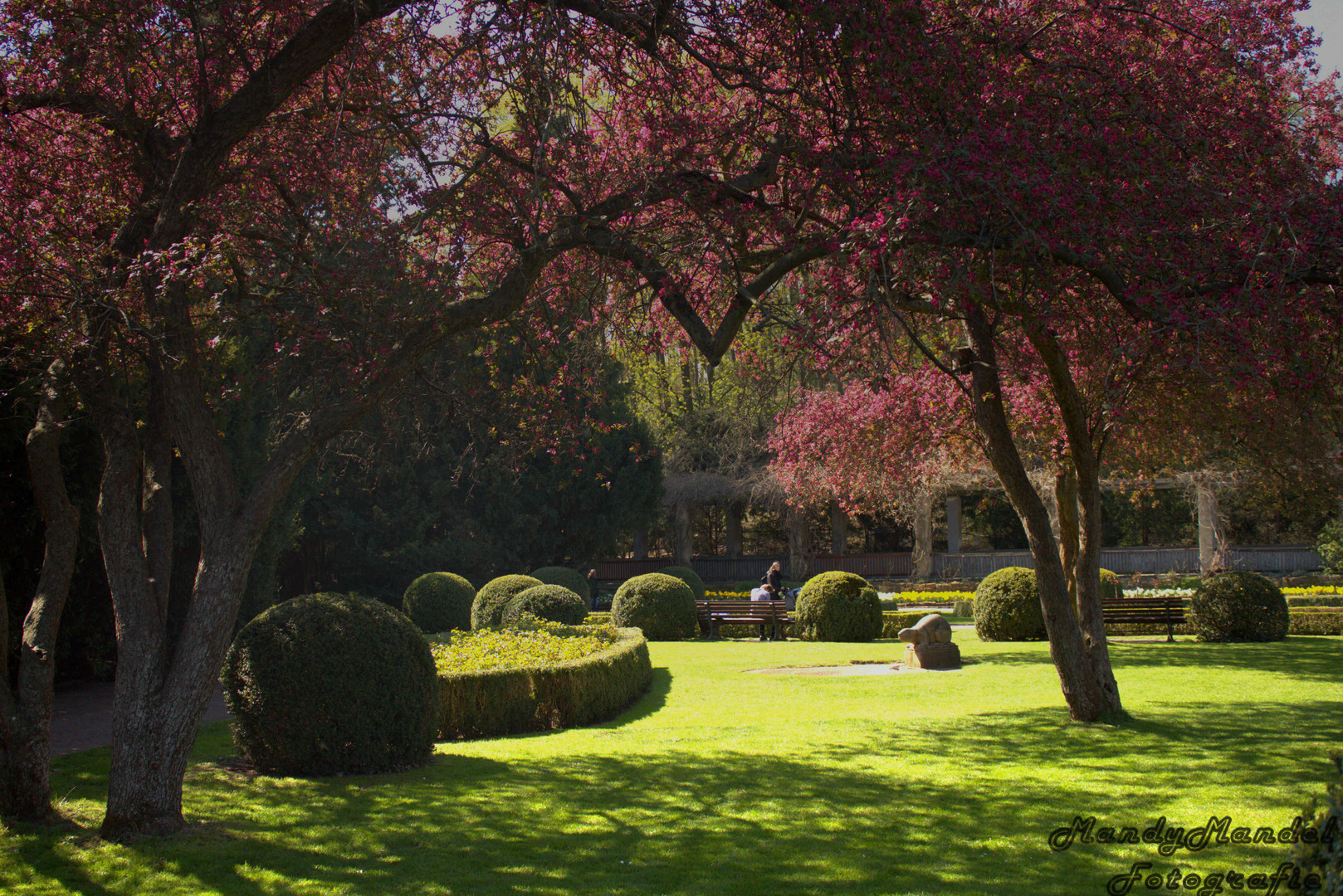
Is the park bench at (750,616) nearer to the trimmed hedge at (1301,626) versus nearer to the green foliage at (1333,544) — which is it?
the trimmed hedge at (1301,626)

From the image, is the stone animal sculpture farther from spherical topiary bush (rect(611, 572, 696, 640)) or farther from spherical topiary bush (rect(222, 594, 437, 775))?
spherical topiary bush (rect(222, 594, 437, 775))

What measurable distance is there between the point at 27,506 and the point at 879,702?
9.78m

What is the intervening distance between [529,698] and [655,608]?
1011 centimetres

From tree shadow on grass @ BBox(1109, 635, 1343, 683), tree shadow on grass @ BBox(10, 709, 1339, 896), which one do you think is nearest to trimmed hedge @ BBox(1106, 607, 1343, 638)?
tree shadow on grass @ BBox(1109, 635, 1343, 683)

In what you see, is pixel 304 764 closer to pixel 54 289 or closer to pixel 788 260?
pixel 54 289

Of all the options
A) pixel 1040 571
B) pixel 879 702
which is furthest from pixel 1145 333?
pixel 879 702

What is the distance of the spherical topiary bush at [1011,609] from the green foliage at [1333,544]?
1486 cm

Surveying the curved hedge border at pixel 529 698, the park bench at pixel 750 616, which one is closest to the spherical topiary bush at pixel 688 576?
the park bench at pixel 750 616

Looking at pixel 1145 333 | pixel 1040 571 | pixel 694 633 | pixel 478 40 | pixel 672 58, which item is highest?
pixel 672 58

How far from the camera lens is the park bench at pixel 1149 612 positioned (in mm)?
17562

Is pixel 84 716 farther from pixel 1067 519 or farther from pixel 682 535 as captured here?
pixel 682 535

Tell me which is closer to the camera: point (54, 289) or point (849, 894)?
point (849, 894)

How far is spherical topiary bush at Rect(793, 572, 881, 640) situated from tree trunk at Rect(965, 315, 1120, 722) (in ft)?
34.2

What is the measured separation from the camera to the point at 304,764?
24.2 ft
